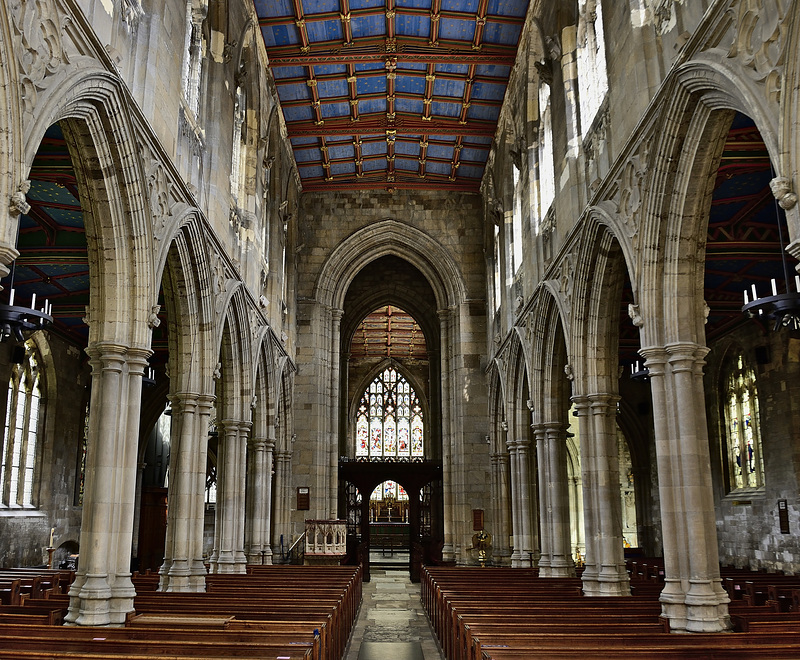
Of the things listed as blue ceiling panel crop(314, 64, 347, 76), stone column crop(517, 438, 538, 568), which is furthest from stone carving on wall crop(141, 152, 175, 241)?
stone column crop(517, 438, 538, 568)

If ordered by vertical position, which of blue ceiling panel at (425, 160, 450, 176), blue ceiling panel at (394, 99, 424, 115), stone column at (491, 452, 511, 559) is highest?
blue ceiling panel at (394, 99, 424, 115)

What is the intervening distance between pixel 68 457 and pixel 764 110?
18714 millimetres

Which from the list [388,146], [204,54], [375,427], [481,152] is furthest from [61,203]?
[375,427]

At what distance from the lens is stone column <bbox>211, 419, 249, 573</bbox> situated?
1600cm

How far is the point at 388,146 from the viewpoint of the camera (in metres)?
23.2

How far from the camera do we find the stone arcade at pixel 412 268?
8703mm

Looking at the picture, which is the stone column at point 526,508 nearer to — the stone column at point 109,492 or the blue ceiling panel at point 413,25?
the blue ceiling panel at point 413,25

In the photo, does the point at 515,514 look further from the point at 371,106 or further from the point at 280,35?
the point at 280,35

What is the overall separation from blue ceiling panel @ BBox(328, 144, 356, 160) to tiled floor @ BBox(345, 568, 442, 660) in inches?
524

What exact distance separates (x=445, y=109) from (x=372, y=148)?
326cm

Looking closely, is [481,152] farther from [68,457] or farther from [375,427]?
[375,427]

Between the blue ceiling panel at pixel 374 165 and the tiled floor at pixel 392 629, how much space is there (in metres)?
13.3

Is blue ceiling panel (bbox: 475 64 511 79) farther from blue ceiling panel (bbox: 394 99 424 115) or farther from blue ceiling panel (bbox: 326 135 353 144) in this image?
blue ceiling panel (bbox: 326 135 353 144)

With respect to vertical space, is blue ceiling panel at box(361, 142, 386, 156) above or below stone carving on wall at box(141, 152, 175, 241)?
above
